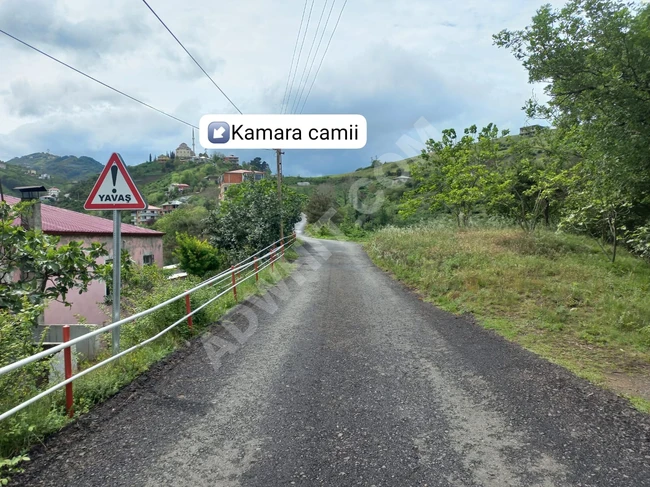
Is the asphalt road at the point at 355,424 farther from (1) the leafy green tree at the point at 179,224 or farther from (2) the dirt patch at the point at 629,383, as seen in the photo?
(1) the leafy green tree at the point at 179,224

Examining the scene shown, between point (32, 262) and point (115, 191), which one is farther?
point (32, 262)

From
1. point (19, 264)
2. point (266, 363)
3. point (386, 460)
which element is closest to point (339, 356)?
point (266, 363)

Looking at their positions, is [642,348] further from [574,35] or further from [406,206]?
[406,206]

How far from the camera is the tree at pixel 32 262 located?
18.8ft

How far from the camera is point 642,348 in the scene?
582cm

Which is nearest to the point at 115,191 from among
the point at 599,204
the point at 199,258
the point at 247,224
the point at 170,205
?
the point at 599,204

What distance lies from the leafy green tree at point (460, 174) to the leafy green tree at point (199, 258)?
41.2 ft

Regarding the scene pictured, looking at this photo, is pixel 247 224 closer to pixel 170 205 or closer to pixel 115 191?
pixel 115 191

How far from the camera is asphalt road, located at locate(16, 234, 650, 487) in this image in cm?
293

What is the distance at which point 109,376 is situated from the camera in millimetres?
4633

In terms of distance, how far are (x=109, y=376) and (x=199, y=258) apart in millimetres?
21979

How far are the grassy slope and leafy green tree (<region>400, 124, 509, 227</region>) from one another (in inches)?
253

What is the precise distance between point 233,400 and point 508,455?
2.65 meters

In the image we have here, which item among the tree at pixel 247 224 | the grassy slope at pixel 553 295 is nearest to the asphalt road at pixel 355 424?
the grassy slope at pixel 553 295
